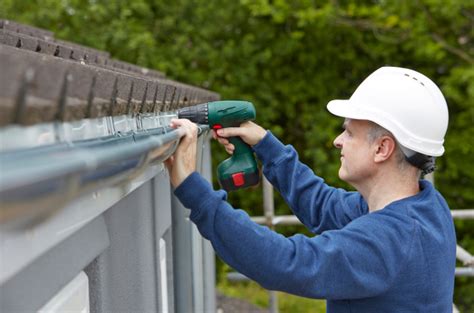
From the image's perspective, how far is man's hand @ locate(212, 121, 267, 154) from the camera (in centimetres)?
253

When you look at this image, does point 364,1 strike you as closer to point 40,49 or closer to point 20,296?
point 40,49

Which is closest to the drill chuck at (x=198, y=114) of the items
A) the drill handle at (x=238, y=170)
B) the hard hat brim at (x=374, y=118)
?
the drill handle at (x=238, y=170)

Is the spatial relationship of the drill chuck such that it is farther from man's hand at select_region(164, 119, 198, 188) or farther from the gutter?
the gutter

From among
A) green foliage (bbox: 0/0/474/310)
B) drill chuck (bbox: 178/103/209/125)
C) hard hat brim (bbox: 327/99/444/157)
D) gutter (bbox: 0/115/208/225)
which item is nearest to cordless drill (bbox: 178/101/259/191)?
drill chuck (bbox: 178/103/209/125)

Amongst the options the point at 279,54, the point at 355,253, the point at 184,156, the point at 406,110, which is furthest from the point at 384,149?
the point at 279,54

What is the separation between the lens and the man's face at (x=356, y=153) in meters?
2.42

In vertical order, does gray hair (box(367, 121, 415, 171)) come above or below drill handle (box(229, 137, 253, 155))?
above

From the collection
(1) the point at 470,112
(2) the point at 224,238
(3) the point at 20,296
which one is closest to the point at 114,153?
(3) the point at 20,296

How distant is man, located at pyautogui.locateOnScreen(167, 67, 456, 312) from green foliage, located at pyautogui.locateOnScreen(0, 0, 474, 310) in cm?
887

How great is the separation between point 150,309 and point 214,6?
996cm

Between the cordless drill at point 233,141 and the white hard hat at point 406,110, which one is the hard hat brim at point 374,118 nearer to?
the white hard hat at point 406,110

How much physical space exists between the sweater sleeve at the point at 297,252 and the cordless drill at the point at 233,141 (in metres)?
0.38

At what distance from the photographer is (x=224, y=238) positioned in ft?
6.57

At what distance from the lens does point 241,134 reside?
2.62 m
